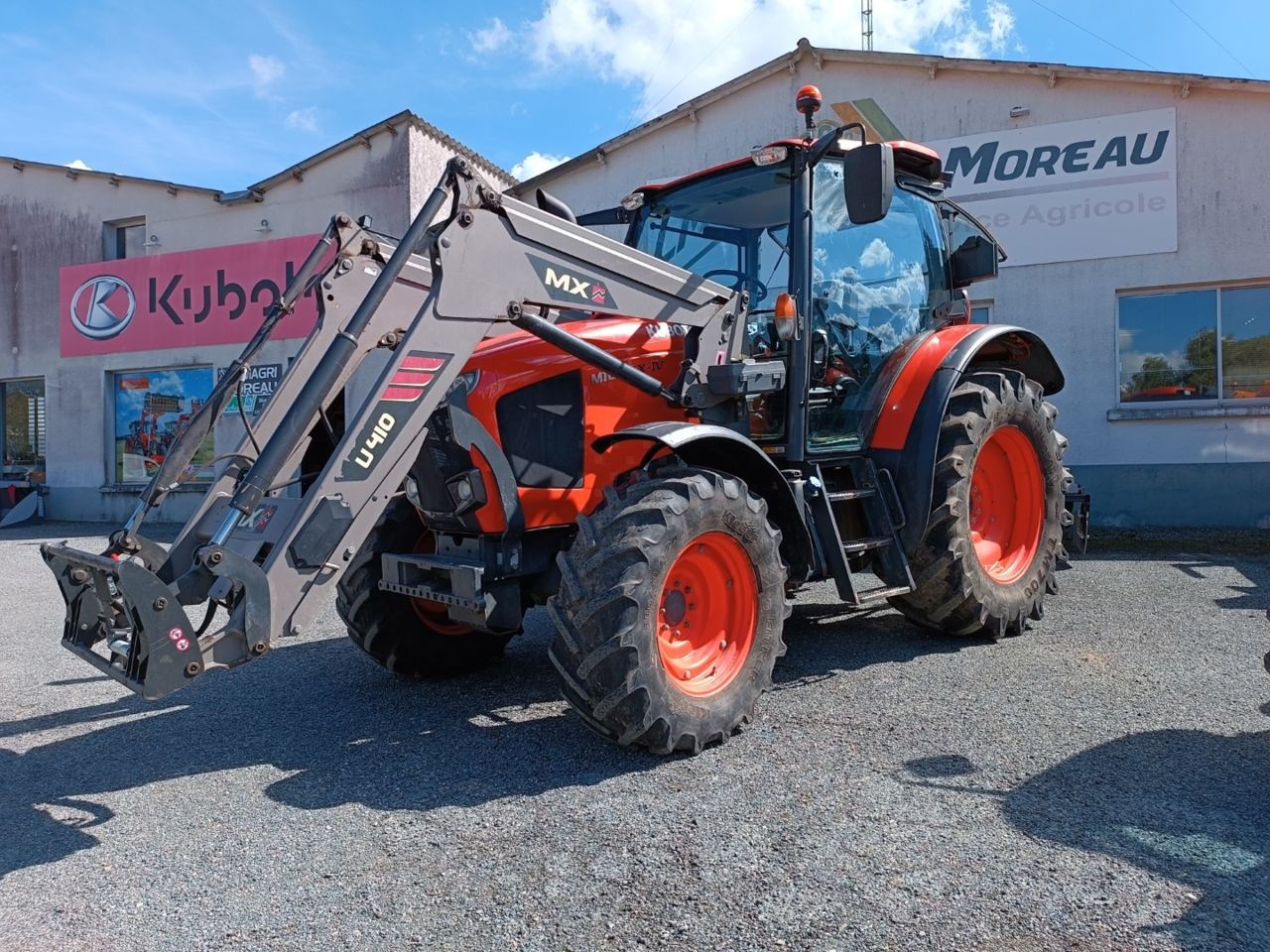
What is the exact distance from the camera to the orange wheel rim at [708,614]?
3.94 meters

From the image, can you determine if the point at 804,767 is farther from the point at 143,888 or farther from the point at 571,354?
the point at 143,888

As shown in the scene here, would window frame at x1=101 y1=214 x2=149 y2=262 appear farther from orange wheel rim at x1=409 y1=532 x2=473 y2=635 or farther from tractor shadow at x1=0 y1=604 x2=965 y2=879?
orange wheel rim at x1=409 y1=532 x2=473 y2=635

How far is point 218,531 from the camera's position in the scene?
132 inches

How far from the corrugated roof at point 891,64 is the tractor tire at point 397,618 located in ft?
30.7

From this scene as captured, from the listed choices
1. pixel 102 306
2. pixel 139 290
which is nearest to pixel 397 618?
pixel 139 290

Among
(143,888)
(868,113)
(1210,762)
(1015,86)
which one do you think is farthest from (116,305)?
(1210,762)

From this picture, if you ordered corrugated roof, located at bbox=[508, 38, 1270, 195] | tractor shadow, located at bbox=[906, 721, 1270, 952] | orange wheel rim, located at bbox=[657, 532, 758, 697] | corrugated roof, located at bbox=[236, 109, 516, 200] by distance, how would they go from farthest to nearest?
corrugated roof, located at bbox=[236, 109, 516, 200] < corrugated roof, located at bbox=[508, 38, 1270, 195] < orange wheel rim, located at bbox=[657, 532, 758, 697] < tractor shadow, located at bbox=[906, 721, 1270, 952]

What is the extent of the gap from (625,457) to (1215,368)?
348 inches

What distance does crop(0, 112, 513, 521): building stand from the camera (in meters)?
14.9

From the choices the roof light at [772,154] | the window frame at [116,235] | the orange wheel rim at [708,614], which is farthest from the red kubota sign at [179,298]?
the orange wheel rim at [708,614]

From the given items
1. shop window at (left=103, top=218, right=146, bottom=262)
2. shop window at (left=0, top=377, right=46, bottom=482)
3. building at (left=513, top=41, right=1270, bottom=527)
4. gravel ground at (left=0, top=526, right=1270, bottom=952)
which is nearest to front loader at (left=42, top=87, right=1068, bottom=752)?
gravel ground at (left=0, top=526, right=1270, bottom=952)

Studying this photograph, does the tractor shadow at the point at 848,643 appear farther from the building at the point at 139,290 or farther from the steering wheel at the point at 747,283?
the building at the point at 139,290

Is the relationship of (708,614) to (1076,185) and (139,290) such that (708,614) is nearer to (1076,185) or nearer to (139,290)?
(1076,185)

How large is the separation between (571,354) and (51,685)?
372cm
